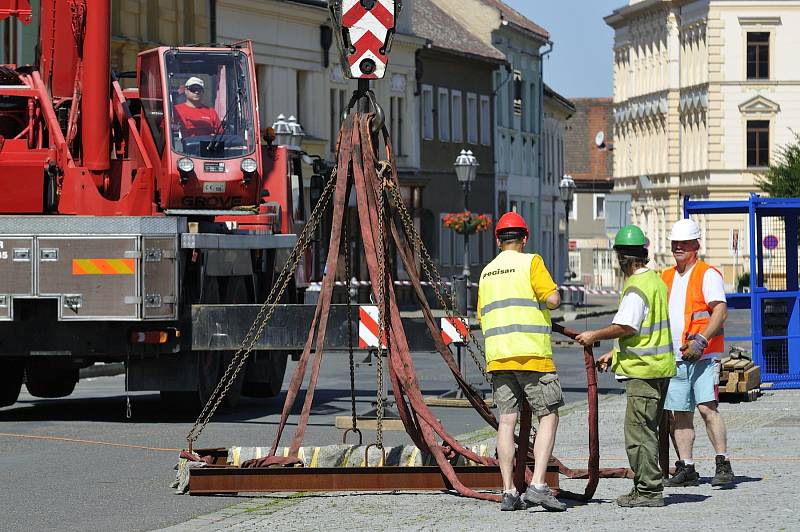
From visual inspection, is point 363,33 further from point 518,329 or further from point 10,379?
point 10,379

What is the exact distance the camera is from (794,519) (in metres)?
Result: 11.9

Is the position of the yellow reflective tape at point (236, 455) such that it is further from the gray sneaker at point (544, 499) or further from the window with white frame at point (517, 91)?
the window with white frame at point (517, 91)

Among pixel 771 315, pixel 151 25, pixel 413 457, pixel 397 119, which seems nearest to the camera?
pixel 413 457

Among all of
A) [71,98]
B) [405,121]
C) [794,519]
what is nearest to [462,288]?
[71,98]

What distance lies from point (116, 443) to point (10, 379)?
14.0ft

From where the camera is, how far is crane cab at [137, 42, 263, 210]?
20.6 meters

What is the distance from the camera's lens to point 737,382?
22.0 meters

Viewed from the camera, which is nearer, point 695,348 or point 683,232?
point 695,348

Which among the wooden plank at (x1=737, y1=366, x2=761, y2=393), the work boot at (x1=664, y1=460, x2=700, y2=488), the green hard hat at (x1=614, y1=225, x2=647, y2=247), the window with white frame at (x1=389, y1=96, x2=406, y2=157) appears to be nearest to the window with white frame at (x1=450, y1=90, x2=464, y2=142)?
the window with white frame at (x1=389, y1=96, x2=406, y2=157)

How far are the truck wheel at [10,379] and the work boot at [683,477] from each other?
9.38 metres

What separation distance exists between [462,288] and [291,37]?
14981 mm

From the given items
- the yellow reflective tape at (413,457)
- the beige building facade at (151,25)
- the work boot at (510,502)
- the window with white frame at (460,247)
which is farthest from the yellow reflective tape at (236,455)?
the window with white frame at (460,247)

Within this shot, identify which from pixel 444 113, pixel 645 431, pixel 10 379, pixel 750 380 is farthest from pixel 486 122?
pixel 645 431

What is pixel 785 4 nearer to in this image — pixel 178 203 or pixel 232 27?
pixel 232 27
